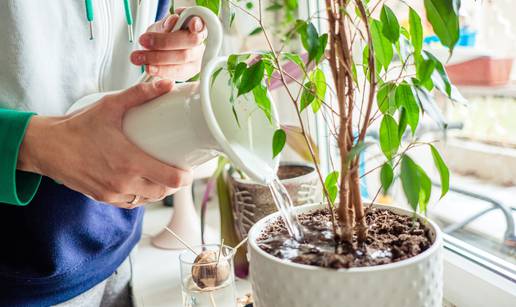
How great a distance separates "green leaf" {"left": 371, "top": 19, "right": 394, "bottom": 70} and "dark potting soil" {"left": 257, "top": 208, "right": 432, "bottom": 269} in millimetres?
175

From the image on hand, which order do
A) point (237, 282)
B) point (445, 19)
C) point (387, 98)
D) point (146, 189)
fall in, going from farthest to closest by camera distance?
point (237, 282), point (146, 189), point (387, 98), point (445, 19)

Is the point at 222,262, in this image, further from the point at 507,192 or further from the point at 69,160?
the point at 507,192

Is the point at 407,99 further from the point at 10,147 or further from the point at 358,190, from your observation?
the point at 10,147

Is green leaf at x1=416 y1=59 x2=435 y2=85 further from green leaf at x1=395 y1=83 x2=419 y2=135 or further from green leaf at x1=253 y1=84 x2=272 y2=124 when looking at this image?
green leaf at x1=253 y1=84 x2=272 y2=124

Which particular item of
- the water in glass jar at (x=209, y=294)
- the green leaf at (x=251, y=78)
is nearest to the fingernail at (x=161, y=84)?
the green leaf at (x=251, y=78)

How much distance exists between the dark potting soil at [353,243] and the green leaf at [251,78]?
0.17m

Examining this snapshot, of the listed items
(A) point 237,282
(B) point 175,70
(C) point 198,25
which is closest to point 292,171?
(A) point 237,282

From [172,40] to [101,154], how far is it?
0.57ft

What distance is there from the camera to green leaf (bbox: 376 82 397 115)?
1.63 ft

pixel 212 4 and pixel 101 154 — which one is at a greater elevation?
pixel 212 4

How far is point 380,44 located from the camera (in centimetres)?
52

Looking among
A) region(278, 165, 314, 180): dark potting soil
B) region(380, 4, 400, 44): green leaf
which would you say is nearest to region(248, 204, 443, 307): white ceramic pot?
region(380, 4, 400, 44): green leaf

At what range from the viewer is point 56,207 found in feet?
2.55

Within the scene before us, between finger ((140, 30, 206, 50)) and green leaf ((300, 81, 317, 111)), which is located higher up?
finger ((140, 30, 206, 50))
